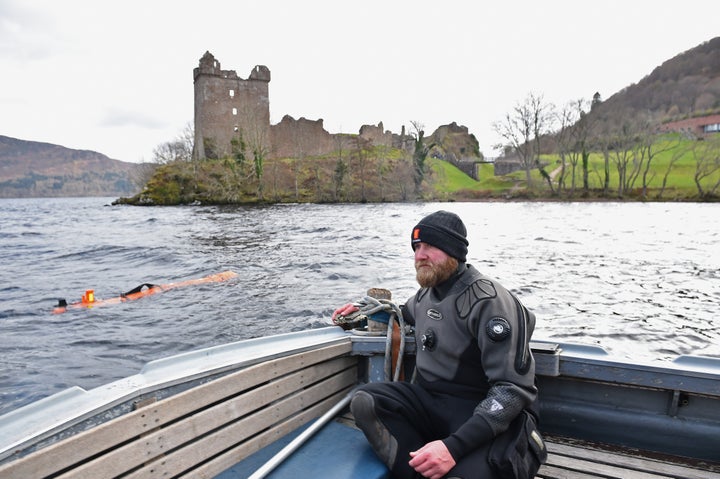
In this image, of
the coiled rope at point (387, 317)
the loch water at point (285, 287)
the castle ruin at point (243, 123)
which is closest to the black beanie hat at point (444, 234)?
the coiled rope at point (387, 317)

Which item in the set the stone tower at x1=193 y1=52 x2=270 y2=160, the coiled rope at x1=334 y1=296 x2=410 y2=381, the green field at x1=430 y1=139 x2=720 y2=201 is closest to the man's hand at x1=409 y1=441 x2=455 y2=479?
the coiled rope at x1=334 y1=296 x2=410 y2=381

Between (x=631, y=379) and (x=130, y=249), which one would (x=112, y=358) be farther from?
(x=130, y=249)

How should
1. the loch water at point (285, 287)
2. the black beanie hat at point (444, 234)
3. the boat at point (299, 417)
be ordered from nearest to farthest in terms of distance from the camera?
1. the boat at point (299, 417)
2. the black beanie hat at point (444, 234)
3. the loch water at point (285, 287)

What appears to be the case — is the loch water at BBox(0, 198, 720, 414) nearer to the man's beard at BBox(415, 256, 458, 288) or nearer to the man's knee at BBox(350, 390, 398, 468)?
the man's beard at BBox(415, 256, 458, 288)

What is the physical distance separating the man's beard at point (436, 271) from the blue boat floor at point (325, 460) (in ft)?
3.75

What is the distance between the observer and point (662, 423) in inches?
126

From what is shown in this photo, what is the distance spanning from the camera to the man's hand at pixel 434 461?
2467 mm

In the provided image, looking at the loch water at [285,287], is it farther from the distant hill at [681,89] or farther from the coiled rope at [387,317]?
the distant hill at [681,89]

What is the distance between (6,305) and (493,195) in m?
56.7

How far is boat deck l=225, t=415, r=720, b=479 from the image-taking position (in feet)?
9.24

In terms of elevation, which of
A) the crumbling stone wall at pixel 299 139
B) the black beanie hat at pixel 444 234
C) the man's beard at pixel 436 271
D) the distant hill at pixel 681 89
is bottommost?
the man's beard at pixel 436 271

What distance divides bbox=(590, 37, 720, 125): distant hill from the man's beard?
130677 mm

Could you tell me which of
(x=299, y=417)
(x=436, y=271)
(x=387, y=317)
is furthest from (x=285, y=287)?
(x=436, y=271)

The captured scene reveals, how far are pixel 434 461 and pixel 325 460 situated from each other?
775 millimetres
